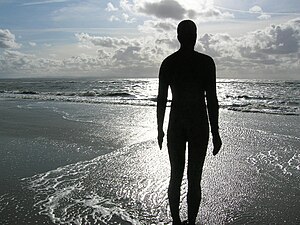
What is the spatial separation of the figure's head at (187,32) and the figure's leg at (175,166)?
3.60 feet

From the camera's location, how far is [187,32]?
3.88 m

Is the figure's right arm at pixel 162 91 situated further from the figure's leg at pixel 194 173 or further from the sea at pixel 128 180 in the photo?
the sea at pixel 128 180

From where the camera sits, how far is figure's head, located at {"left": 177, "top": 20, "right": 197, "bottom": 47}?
3.88 meters

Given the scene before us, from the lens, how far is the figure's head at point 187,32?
12.7ft

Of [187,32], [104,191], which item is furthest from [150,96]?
[187,32]

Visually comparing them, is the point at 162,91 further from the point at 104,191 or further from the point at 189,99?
the point at 104,191

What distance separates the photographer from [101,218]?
15.2 ft

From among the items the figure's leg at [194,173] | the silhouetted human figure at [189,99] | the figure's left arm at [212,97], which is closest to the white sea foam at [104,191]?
the figure's leg at [194,173]

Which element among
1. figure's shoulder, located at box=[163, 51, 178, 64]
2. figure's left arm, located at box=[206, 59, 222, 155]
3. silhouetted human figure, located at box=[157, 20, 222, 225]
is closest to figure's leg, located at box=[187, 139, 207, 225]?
silhouetted human figure, located at box=[157, 20, 222, 225]

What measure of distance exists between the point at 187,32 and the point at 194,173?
1.62m

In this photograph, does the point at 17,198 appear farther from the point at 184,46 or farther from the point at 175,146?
the point at 184,46

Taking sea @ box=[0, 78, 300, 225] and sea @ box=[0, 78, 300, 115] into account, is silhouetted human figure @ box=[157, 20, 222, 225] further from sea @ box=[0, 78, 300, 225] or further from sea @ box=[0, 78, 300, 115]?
sea @ box=[0, 78, 300, 115]

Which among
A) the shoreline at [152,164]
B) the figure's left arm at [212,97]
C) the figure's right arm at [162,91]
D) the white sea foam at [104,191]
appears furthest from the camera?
the shoreline at [152,164]

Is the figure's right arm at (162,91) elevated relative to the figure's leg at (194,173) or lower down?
elevated
